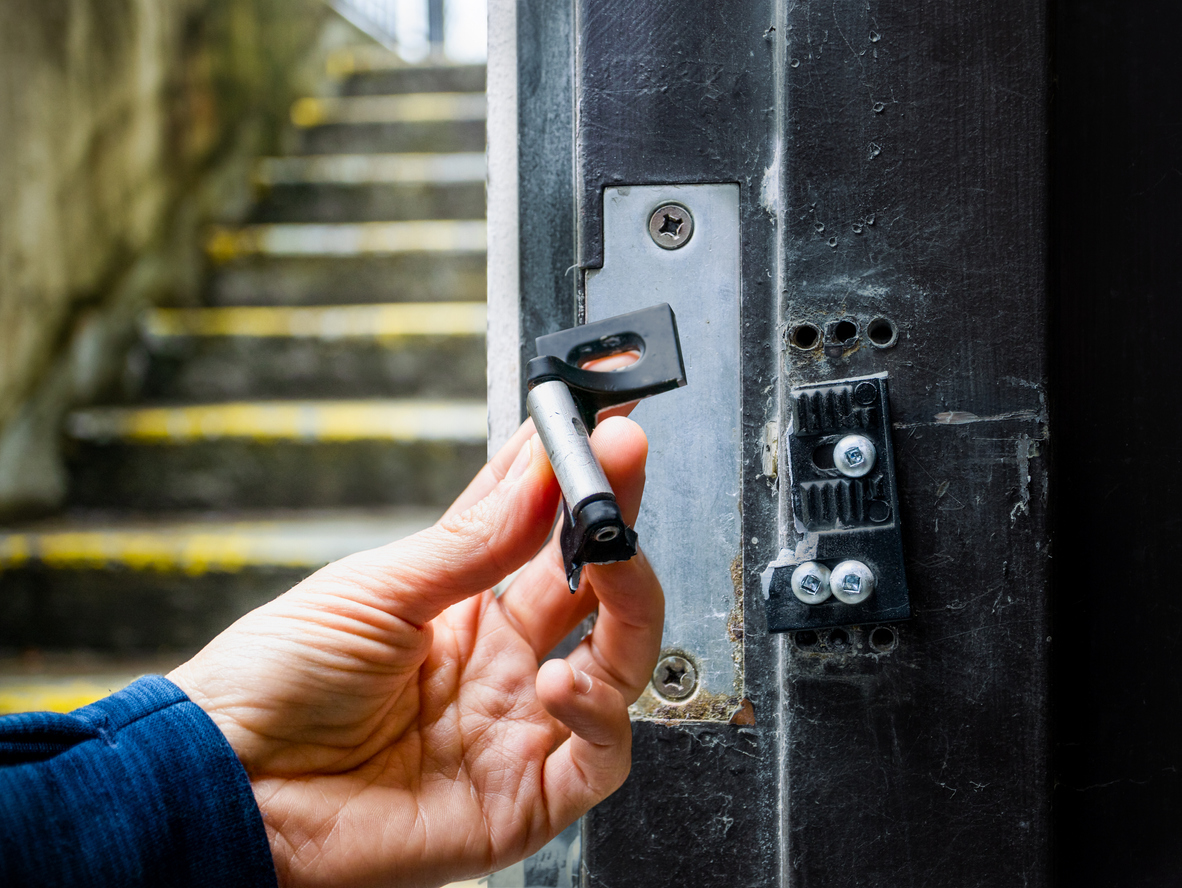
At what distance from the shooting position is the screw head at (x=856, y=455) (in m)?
0.52

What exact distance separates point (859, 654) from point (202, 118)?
2.77 meters

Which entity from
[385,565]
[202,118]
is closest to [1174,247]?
[385,565]

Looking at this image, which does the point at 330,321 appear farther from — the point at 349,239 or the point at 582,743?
the point at 582,743

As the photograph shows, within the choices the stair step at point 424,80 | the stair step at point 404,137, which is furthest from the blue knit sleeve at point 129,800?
the stair step at point 424,80

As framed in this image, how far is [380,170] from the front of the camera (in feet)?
8.75

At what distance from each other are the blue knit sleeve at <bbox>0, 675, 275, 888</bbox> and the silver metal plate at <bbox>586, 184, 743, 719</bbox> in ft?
1.04

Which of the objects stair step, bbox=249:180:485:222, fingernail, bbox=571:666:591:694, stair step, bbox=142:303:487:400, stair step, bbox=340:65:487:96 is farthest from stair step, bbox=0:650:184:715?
stair step, bbox=340:65:487:96

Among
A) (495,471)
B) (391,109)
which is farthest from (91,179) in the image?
(495,471)

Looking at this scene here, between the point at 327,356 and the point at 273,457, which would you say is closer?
the point at 273,457

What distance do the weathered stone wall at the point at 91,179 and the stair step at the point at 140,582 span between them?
243 millimetres

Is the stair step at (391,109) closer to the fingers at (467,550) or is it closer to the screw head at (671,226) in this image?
the screw head at (671,226)

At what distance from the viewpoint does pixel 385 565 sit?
0.56m

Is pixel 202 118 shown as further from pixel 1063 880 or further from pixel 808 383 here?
pixel 1063 880

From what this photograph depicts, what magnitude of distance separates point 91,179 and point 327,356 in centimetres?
71
